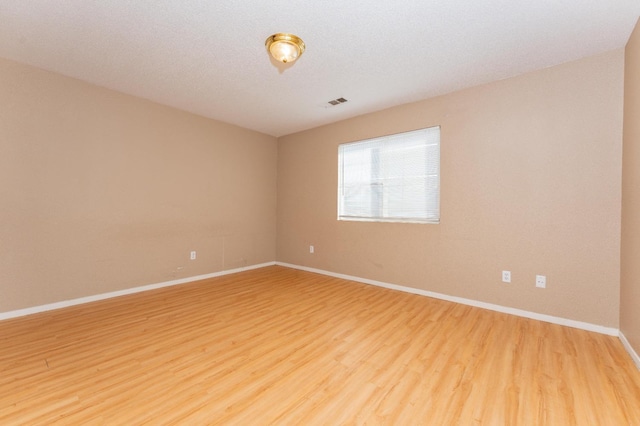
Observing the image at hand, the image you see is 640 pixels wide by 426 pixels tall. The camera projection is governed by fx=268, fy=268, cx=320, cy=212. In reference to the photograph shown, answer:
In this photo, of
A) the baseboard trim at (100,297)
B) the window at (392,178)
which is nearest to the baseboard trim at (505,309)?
the window at (392,178)

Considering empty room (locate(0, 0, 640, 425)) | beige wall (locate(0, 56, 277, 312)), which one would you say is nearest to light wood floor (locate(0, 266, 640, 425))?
empty room (locate(0, 0, 640, 425))

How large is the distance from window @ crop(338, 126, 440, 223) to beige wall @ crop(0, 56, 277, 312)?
1.97 metres

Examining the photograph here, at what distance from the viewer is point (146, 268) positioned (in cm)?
366

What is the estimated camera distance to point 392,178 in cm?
Result: 384

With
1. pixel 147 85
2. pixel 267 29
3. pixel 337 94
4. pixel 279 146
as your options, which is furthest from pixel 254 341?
pixel 279 146

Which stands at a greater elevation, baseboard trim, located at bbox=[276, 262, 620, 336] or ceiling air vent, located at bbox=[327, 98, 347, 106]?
ceiling air vent, located at bbox=[327, 98, 347, 106]

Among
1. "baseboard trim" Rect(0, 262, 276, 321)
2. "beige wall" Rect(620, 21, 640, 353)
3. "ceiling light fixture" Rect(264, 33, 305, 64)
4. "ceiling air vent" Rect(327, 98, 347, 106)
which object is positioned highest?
"ceiling air vent" Rect(327, 98, 347, 106)

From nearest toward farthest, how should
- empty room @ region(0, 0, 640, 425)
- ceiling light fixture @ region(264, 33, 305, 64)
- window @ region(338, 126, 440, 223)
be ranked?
empty room @ region(0, 0, 640, 425) → ceiling light fixture @ region(264, 33, 305, 64) → window @ region(338, 126, 440, 223)

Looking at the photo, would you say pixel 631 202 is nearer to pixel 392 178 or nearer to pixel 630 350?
pixel 630 350

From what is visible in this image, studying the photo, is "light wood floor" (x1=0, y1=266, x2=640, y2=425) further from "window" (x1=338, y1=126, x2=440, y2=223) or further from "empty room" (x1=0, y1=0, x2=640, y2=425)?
"window" (x1=338, y1=126, x2=440, y2=223)

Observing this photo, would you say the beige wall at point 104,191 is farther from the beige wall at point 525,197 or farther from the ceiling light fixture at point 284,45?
the beige wall at point 525,197

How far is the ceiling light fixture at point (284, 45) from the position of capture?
224cm

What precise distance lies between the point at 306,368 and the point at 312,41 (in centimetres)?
261

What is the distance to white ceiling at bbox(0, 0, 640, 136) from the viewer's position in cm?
195
